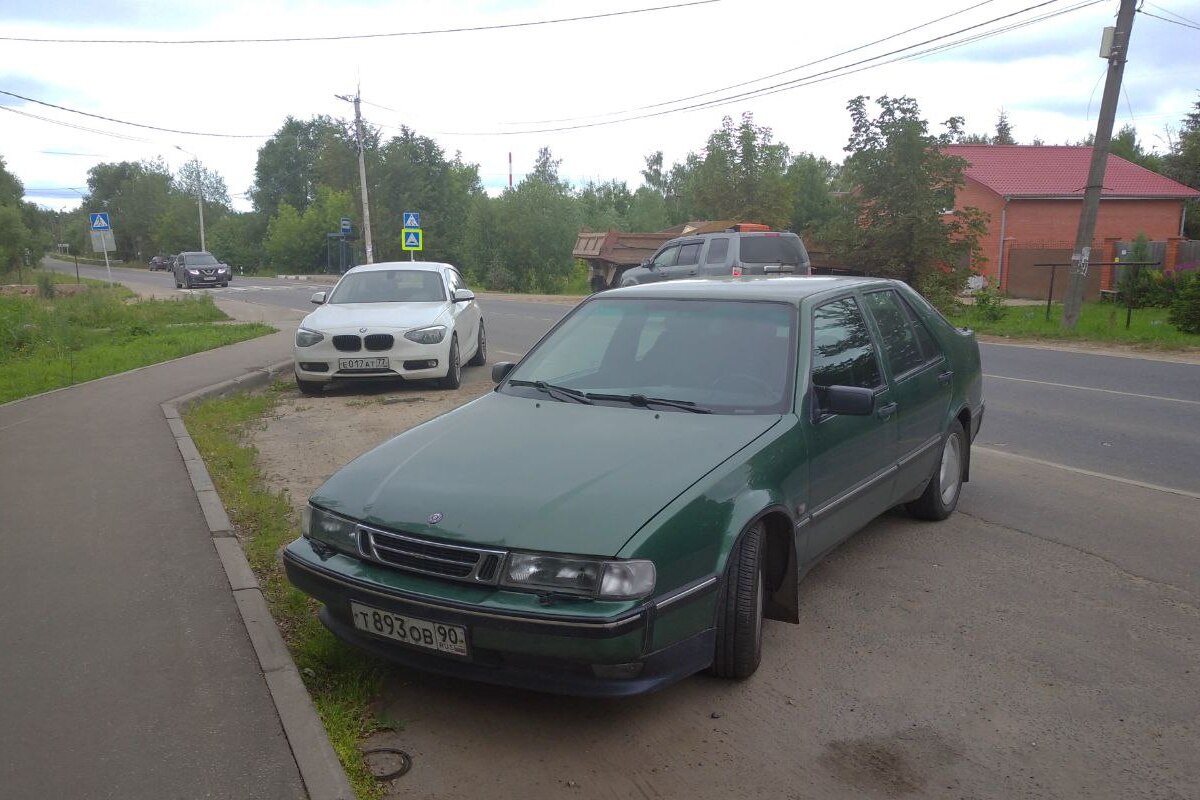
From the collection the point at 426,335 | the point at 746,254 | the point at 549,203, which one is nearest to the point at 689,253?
the point at 746,254

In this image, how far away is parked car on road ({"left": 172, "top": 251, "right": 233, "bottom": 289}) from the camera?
155 ft

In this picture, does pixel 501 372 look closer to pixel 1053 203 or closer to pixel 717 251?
pixel 717 251

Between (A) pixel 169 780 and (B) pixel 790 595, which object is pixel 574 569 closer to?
(B) pixel 790 595

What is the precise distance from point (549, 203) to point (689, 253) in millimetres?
34619

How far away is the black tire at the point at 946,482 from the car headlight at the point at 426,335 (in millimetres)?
6657

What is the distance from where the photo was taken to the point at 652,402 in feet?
14.1

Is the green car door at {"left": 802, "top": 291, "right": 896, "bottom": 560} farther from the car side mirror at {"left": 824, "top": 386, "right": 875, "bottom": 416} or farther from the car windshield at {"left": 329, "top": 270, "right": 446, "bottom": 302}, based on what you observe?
the car windshield at {"left": 329, "top": 270, "right": 446, "bottom": 302}

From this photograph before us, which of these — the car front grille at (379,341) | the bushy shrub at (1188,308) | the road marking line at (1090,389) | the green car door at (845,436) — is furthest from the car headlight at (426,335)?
the bushy shrub at (1188,308)

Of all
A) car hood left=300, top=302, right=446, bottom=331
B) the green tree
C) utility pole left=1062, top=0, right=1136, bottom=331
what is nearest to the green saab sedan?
car hood left=300, top=302, right=446, bottom=331

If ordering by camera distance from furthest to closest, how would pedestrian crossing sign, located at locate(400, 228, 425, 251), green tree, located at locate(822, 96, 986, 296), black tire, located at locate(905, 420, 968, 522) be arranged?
pedestrian crossing sign, located at locate(400, 228, 425, 251), green tree, located at locate(822, 96, 986, 296), black tire, located at locate(905, 420, 968, 522)

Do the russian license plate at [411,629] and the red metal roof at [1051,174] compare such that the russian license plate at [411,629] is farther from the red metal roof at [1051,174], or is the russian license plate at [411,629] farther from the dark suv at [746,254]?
the red metal roof at [1051,174]

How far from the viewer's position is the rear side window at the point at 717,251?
57.8ft

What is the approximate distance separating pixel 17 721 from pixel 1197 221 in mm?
47924

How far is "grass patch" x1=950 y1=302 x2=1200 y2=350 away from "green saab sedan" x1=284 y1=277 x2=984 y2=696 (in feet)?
45.9
